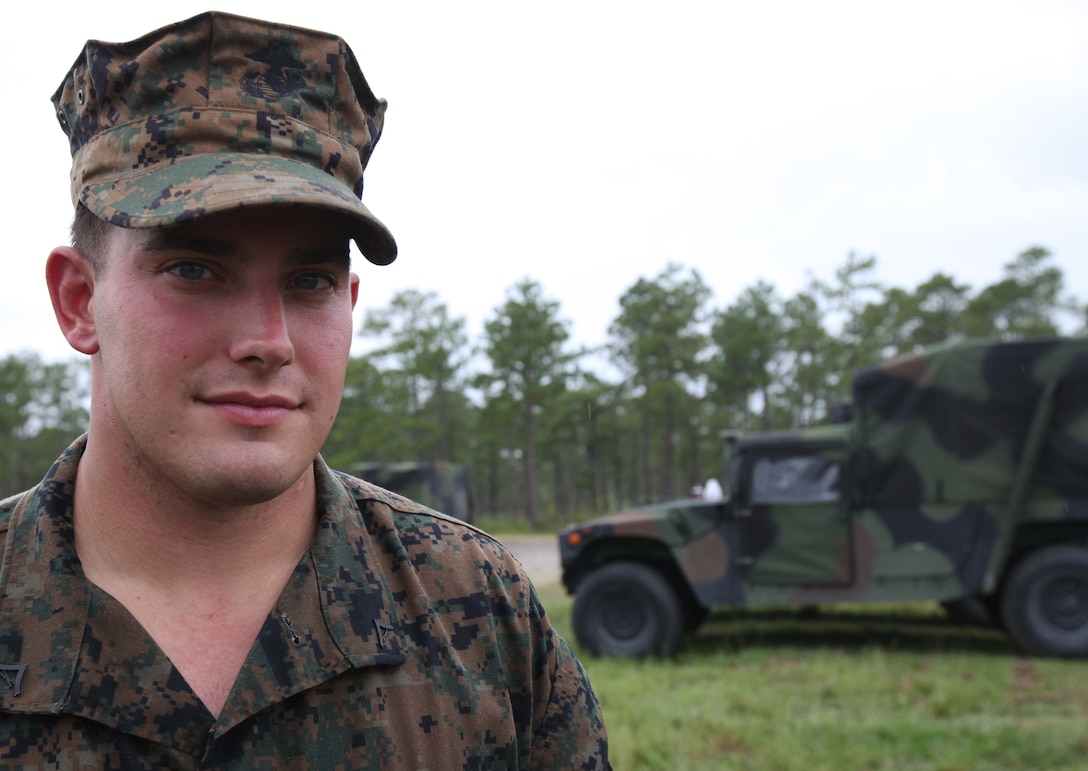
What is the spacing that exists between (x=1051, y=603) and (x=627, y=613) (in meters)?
2.96

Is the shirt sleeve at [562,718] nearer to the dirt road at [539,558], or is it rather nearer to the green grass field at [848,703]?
the green grass field at [848,703]

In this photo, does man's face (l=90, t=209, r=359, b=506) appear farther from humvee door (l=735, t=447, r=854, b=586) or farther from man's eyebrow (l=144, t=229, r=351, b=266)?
humvee door (l=735, t=447, r=854, b=586)

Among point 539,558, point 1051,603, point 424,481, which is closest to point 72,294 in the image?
point 1051,603

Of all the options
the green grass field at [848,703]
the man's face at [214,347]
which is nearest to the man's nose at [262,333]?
the man's face at [214,347]

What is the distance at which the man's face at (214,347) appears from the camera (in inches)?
44.9

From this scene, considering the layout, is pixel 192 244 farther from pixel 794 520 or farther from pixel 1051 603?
pixel 1051 603

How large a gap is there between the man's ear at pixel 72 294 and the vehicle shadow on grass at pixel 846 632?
6644 mm

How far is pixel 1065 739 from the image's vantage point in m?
4.43

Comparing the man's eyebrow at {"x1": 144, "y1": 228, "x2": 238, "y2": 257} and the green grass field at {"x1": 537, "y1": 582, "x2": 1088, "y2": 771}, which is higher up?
the man's eyebrow at {"x1": 144, "y1": 228, "x2": 238, "y2": 257}

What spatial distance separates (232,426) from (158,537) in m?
0.24

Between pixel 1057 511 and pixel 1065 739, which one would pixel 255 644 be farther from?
pixel 1057 511

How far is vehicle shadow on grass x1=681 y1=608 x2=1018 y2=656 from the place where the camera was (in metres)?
7.39

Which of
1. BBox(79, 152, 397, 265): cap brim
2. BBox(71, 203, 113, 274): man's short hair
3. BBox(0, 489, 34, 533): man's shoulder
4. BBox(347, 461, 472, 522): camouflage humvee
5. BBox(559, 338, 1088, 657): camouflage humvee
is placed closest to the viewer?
BBox(79, 152, 397, 265): cap brim

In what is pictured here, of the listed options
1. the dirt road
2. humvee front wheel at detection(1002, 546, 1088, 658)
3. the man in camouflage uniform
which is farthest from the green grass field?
the dirt road
